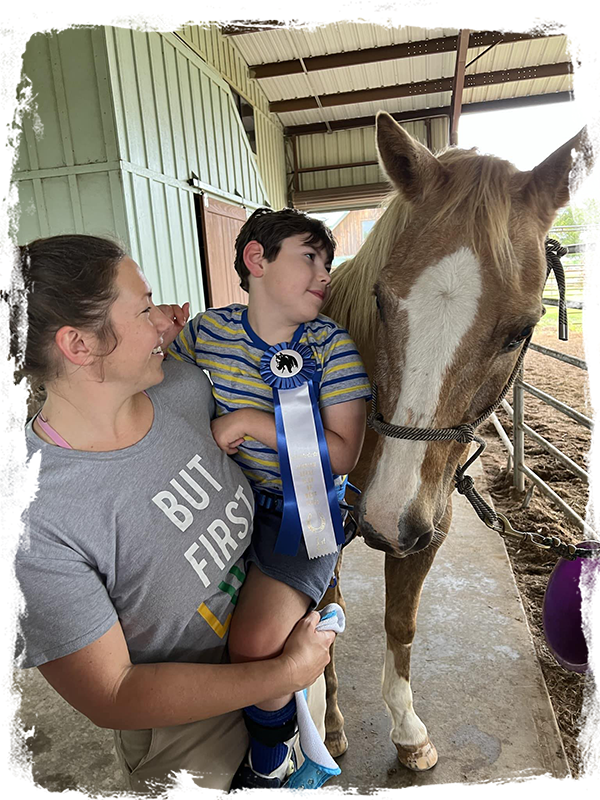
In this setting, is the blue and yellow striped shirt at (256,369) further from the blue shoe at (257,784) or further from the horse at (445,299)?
the blue shoe at (257,784)

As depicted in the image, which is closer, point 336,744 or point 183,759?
point 183,759

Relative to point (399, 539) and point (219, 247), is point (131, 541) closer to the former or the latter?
point (399, 539)

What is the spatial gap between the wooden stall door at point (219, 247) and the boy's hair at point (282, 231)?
4.32 meters

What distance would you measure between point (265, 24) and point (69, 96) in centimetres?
337

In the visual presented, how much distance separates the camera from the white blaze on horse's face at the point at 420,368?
0.88 m

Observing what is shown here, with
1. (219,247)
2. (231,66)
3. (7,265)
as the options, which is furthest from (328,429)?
(231,66)

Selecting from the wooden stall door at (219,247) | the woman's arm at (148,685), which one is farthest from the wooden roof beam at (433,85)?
the woman's arm at (148,685)

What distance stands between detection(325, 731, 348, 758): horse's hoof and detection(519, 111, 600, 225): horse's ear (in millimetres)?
1483

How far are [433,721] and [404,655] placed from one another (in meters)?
0.25

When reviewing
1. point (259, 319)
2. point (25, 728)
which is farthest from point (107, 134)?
point (25, 728)

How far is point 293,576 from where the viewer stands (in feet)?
3.21

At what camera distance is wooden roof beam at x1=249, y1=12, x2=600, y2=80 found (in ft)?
19.8

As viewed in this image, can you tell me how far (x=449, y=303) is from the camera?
880 mm

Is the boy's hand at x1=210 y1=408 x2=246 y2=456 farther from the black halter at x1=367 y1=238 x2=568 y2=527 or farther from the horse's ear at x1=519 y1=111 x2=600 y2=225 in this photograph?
the horse's ear at x1=519 y1=111 x2=600 y2=225
